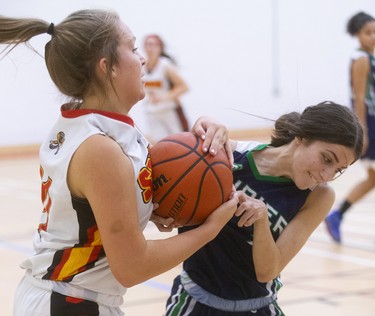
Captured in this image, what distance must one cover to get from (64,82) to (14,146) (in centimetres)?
950

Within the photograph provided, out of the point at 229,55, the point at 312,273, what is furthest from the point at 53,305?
the point at 229,55

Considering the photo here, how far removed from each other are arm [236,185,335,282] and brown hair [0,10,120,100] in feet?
1.82

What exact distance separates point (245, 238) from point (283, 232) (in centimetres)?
12

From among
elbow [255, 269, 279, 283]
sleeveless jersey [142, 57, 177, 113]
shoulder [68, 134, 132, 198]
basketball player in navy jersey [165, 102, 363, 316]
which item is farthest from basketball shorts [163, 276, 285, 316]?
sleeveless jersey [142, 57, 177, 113]

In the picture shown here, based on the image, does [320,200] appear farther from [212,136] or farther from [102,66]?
[102,66]

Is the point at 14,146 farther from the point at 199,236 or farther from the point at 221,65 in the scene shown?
the point at 199,236

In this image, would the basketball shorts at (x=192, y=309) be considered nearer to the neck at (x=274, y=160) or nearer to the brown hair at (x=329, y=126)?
the neck at (x=274, y=160)

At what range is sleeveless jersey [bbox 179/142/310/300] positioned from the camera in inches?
88.5

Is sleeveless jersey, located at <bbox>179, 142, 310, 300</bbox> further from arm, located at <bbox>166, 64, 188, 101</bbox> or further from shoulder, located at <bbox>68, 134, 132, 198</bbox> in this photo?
arm, located at <bbox>166, 64, 188, 101</bbox>

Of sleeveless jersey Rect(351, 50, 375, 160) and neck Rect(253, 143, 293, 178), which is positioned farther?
sleeveless jersey Rect(351, 50, 375, 160)

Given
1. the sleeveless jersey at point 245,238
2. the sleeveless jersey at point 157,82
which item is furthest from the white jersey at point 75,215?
the sleeveless jersey at point 157,82

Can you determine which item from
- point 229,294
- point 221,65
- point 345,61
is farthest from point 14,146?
point 229,294

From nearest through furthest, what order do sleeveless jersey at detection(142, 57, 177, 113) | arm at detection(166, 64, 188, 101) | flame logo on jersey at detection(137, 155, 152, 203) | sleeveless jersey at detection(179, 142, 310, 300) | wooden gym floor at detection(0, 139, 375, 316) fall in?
1. flame logo on jersey at detection(137, 155, 152, 203)
2. sleeveless jersey at detection(179, 142, 310, 300)
3. wooden gym floor at detection(0, 139, 375, 316)
4. arm at detection(166, 64, 188, 101)
5. sleeveless jersey at detection(142, 57, 177, 113)

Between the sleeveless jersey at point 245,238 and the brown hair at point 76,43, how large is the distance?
0.63 meters
